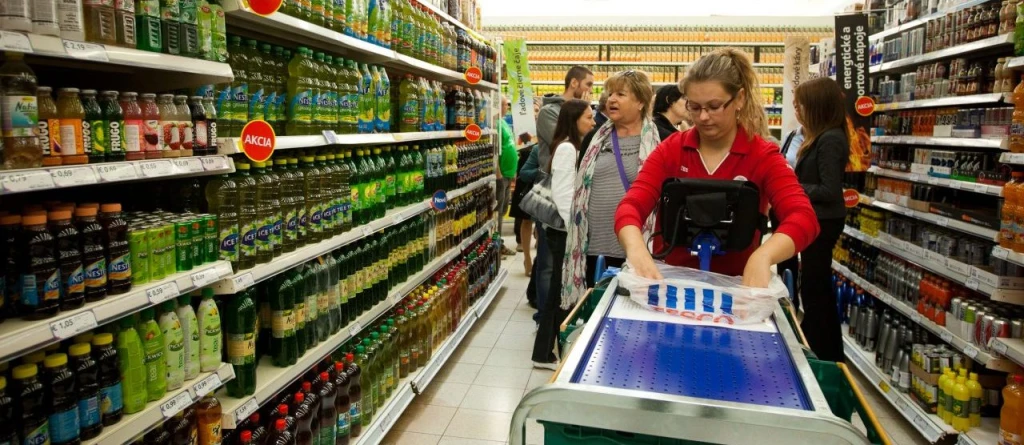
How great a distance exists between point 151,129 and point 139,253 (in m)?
0.32

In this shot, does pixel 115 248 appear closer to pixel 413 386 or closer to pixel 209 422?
pixel 209 422

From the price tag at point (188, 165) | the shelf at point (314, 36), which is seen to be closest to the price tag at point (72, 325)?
the price tag at point (188, 165)

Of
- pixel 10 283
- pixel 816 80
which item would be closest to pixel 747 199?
pixel 10 283

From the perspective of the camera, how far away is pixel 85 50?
1589 mm

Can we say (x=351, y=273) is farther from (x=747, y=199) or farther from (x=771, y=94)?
(x=771, y=94)

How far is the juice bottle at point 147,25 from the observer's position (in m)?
1.81

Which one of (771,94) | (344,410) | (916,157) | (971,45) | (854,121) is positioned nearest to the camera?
(344,410)

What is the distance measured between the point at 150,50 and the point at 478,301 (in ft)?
13.2

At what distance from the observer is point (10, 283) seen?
5.16 feet

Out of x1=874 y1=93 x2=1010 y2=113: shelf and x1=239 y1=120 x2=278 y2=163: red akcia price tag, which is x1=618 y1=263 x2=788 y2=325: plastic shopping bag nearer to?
x1=239 y1=120 x2=278 y2=163: red akcia price tag

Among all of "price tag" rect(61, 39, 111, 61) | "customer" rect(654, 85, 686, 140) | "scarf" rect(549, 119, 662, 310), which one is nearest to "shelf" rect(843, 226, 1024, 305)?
"customer" rect(654, 85, 686, 140)

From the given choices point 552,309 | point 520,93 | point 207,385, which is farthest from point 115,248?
point 520,93

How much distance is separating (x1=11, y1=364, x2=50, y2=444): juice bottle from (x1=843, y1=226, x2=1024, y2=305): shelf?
3.77 m

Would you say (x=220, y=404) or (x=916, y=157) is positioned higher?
(x=916, y=157)
